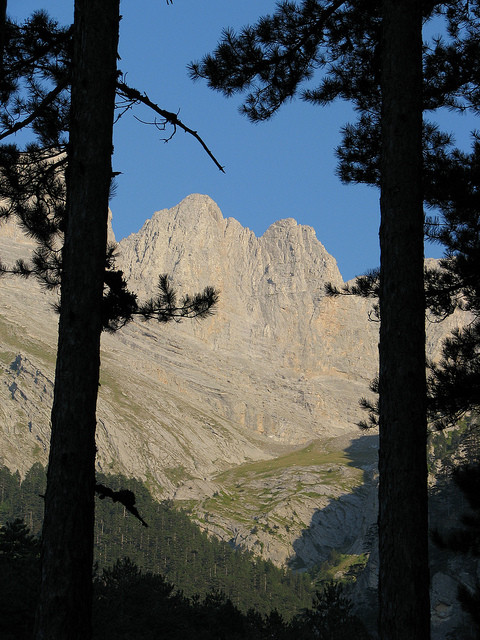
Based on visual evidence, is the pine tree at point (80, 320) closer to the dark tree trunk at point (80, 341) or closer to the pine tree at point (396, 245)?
the dark tree trunk at point (80, 341)

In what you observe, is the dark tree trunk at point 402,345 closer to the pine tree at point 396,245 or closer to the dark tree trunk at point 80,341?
the pine tree at point 396,245

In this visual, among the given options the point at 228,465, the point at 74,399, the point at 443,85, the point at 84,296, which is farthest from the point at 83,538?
the point at 228,465

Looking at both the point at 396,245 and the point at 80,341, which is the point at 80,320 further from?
the point at 396,245

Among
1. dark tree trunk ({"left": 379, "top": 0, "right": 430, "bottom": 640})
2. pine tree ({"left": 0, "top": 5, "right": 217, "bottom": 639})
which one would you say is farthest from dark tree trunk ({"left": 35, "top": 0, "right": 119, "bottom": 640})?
dark tree trunk ({"left": 379, "top": 0, "right": 430, "bottom": 640})

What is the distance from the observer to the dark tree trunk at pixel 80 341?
5426 mm

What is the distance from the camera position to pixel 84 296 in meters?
5.96

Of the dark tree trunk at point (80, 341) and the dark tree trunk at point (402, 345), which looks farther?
the dark tree trunk at point (80, 341)

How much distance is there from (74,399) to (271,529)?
458 ft

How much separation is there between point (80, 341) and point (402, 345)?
107 inches

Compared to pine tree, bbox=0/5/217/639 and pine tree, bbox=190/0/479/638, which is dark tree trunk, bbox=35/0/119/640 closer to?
pine tree, bbox=0/5/217/639

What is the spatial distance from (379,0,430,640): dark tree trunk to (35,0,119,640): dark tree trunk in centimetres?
241

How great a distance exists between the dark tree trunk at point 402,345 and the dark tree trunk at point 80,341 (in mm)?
2415

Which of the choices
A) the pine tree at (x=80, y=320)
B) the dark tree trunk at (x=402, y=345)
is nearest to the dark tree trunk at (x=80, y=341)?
the pine tree at (x=80, y=320)

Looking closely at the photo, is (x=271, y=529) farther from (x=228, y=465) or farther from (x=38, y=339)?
(x=38, y=339)
